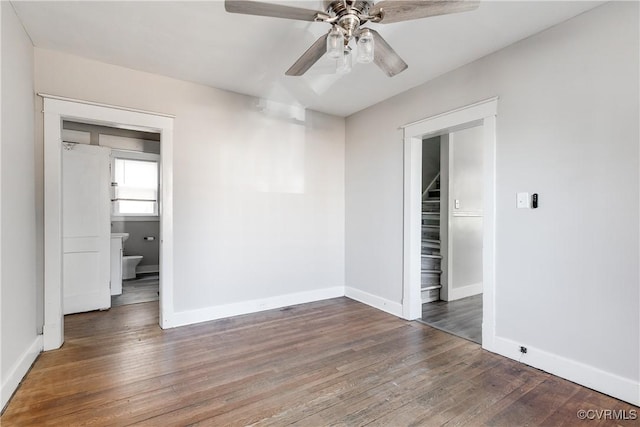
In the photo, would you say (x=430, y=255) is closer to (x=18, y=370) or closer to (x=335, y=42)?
(x=335, y=42)

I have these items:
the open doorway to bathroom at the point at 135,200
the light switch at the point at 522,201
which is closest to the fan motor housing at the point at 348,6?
the light switch at the point at 522,201

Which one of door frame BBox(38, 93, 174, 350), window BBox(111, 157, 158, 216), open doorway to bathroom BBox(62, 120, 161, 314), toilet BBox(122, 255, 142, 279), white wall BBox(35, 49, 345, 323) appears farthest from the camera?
window BBox(111, 157, 158, 216)

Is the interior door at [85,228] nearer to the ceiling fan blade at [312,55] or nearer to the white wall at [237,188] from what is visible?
the white wall at [237,188]

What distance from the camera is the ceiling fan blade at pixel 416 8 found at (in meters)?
1.53

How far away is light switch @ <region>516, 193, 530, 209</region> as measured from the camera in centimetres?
245

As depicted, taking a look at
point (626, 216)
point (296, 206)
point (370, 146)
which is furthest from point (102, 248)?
point (626, 216)

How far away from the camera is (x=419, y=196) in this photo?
3520mm

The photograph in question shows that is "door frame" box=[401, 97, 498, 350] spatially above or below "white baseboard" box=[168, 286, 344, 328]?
above

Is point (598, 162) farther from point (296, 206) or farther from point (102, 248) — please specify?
point (102, 248)

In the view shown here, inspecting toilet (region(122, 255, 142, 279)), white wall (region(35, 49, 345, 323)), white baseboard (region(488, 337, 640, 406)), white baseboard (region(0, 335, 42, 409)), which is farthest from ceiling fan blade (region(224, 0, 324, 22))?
toilet (region(122, 255, 142, 279))

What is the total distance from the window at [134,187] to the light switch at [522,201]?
238 inches

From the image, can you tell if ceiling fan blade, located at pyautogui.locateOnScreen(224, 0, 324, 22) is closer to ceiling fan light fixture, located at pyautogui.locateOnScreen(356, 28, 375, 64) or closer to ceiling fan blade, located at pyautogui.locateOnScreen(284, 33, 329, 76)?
ceiling fan blade, located at pyautogui.locateOnScreen(284, 33, 329, 76)

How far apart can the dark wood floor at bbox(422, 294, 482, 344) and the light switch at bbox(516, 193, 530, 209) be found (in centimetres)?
133

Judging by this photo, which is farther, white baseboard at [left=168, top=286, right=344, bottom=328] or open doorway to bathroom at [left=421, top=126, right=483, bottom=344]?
open doorway to bathroom at [left=421, top=126, right=483, bottom=344]
